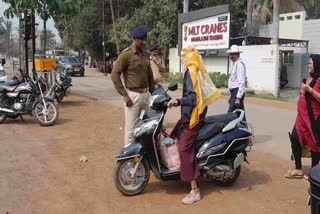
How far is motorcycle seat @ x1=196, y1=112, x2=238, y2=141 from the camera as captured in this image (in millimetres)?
4867

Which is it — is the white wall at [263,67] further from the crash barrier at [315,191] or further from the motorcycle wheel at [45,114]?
the crash barrier at [315,191]

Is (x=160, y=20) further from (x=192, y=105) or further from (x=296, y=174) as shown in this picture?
(x=192, y=105)

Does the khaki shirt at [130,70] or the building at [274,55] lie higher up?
the building at [274,55]

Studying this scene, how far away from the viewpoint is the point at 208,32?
21.2 meters

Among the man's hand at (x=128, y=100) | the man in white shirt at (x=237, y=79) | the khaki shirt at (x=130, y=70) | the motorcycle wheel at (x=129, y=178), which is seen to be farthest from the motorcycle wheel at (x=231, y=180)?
the man in white shirt at (x=237, y=79)

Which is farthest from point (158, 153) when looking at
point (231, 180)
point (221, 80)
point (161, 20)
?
point (161, 20)

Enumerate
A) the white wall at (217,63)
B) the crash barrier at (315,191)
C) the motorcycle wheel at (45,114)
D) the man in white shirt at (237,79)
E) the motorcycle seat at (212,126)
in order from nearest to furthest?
1. the crash barrier at (315,191)
2. the motorcycle seat at (212,126)
3. the man in white shirt at (237,79)
4. the motorcycle wheel at (45,114)
5. the white wall at (217,63)

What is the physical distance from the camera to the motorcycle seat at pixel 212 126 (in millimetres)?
4867

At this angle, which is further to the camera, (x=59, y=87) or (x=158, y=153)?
(x=59, y=87)

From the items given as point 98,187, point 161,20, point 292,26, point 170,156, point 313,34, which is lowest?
point 98,187

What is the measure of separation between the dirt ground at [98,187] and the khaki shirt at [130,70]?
1301mm

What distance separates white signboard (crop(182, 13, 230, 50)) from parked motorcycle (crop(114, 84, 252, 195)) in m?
15.4

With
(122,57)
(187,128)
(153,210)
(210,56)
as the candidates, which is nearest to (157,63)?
(122,57)

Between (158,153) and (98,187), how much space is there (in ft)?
3.22
